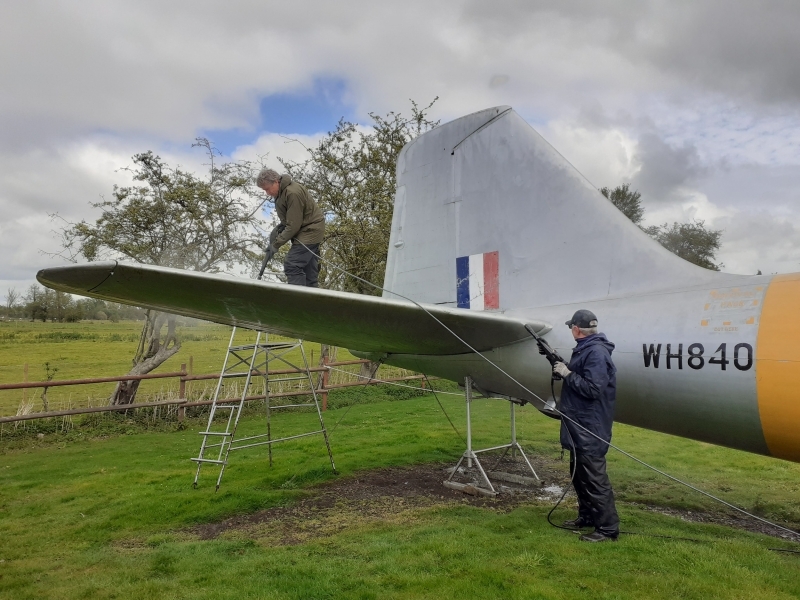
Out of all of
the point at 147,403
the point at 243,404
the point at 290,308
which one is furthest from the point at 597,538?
the point at 147,403

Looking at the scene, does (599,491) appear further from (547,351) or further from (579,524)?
(547,351)

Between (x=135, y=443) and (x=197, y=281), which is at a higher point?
(x=197, y=281)

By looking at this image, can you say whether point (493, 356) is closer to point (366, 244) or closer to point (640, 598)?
point (640, 598)

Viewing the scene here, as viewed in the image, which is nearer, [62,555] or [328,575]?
[328,575]

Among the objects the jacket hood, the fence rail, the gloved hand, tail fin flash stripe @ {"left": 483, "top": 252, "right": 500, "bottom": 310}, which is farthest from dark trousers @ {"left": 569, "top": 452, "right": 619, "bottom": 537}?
the fence rail

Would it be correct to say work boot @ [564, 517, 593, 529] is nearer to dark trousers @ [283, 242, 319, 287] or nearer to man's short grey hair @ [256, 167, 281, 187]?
dark trousers @ [283, 242, 319, 287]

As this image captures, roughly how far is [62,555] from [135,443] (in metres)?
6.66

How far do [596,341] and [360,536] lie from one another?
9.62 feet

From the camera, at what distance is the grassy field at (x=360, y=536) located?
3.97m

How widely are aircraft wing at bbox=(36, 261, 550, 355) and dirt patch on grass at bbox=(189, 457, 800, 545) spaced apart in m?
1.91

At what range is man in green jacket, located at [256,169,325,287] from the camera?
6.38 metres

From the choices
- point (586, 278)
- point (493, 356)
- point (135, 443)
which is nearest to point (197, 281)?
point (493, 356)

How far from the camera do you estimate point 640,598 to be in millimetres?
3613

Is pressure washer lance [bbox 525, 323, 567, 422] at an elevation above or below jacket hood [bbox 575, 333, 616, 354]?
below
